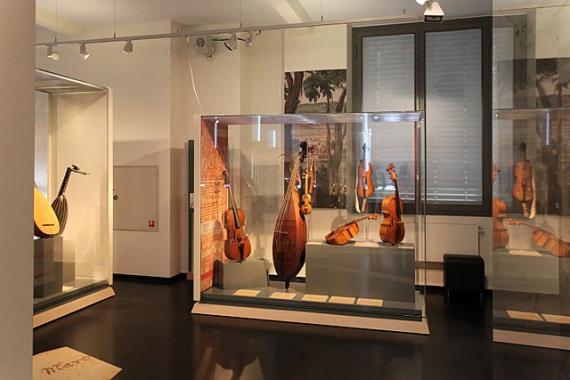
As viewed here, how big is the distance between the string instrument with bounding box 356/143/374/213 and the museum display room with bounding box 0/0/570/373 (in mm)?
20

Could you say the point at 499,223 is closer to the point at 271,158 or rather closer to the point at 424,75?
the point at 271,158

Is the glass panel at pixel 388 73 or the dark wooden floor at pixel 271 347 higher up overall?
the glass panel at pixel 388 73

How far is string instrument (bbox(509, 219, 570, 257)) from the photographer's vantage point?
235cm

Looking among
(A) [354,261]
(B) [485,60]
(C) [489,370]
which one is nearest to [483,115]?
(B) [485,60]

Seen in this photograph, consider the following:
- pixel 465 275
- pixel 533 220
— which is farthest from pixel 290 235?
pixel 533 220

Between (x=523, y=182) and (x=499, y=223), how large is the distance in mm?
231

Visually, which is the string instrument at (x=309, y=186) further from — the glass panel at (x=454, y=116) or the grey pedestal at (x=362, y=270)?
the glass panel at (x=454, y=116)

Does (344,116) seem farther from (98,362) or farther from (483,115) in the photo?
(98,362)

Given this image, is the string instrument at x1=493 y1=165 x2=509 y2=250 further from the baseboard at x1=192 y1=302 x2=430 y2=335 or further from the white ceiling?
the white ceiling

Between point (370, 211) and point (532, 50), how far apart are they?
8.54 ft

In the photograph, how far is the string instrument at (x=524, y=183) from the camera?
229 centimetres

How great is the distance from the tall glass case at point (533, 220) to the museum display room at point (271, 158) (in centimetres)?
80

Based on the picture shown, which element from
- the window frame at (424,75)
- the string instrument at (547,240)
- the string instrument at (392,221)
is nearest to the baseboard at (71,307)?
the string instrument at (392,221)

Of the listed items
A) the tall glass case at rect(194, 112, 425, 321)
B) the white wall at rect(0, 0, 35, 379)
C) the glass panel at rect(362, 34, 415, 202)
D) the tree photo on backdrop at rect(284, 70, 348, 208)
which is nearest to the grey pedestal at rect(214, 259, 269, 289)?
the tall glass case at rect(194, 112, 425, 321)
